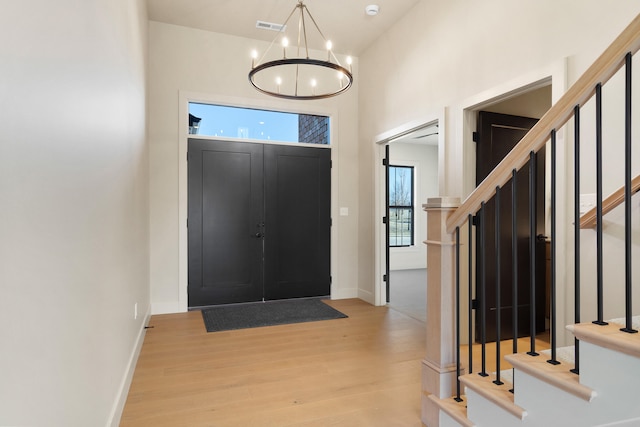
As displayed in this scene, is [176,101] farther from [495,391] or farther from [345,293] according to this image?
[495,391]

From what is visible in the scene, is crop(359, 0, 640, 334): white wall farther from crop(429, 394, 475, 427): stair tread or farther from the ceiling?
crop(429, 394, 475, 427): stair tread

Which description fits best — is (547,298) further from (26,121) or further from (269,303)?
(26,121)

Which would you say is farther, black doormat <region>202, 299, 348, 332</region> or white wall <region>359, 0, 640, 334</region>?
black doormat <region>202, 299, 348, 332</region>

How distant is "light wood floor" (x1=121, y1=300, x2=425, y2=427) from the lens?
2.20 meters

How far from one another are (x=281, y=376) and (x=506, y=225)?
2.55m

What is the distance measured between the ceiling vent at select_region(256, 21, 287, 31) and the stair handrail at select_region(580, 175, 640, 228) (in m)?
3.84

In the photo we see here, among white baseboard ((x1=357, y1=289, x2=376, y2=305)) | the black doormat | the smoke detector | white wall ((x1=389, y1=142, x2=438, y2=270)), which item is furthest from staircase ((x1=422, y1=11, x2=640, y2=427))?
white wall ((x1=389, y1=142, x2=438, y2=270))

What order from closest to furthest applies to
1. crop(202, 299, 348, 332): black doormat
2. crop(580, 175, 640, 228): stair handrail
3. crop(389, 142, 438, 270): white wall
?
1. crop(580, 175, 640, 228): stair handrail
2. crop(202, 299, 348, 332): black doormat
3. crop(389, 142, 438, 270): white wall

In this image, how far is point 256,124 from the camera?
5008mm

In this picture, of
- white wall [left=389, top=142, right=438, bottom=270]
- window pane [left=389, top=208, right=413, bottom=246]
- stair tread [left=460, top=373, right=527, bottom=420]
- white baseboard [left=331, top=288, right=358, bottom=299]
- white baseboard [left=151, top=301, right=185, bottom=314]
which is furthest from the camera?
window pane [left=389, top=208, right=413, bottom=246]

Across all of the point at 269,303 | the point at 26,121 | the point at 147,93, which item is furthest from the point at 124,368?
the point at 147,93

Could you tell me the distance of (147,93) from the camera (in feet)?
13.8

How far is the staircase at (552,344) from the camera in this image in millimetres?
1230

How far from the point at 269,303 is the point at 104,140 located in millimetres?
3453
